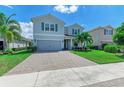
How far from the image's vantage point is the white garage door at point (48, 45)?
25.2 metres

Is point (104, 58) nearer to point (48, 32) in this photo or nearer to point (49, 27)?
point (48, 32)

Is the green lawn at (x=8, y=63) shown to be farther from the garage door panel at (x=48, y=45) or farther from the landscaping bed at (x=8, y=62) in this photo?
the garage door panel at (x=48, y=45)

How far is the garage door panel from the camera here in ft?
82.7

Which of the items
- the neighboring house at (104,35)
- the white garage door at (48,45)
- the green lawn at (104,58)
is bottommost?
the green lawn at (104,58)

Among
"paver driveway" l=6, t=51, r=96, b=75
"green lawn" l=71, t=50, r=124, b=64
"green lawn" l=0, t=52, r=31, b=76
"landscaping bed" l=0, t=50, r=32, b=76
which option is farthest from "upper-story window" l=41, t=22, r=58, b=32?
"paver driveway" l=6, t=51, r=96, b=75

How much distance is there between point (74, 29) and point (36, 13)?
9.39 m

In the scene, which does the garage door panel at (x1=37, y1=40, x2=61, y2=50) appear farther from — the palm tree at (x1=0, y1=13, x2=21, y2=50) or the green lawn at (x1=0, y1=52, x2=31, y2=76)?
the green lawn at (x1=0, y1=52, x2=31, y2=76)

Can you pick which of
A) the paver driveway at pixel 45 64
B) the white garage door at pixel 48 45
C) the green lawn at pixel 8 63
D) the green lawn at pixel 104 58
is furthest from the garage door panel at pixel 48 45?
the paver driveway at pixel 45 64

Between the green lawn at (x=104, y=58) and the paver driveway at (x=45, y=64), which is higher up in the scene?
the green lawn at (x=104, y=58)

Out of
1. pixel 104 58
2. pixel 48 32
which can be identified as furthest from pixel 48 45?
pixel 104 58

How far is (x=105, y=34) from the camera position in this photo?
31.8m

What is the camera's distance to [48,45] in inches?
1010

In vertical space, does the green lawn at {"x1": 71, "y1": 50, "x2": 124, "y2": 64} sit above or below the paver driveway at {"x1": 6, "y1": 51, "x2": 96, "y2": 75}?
above
